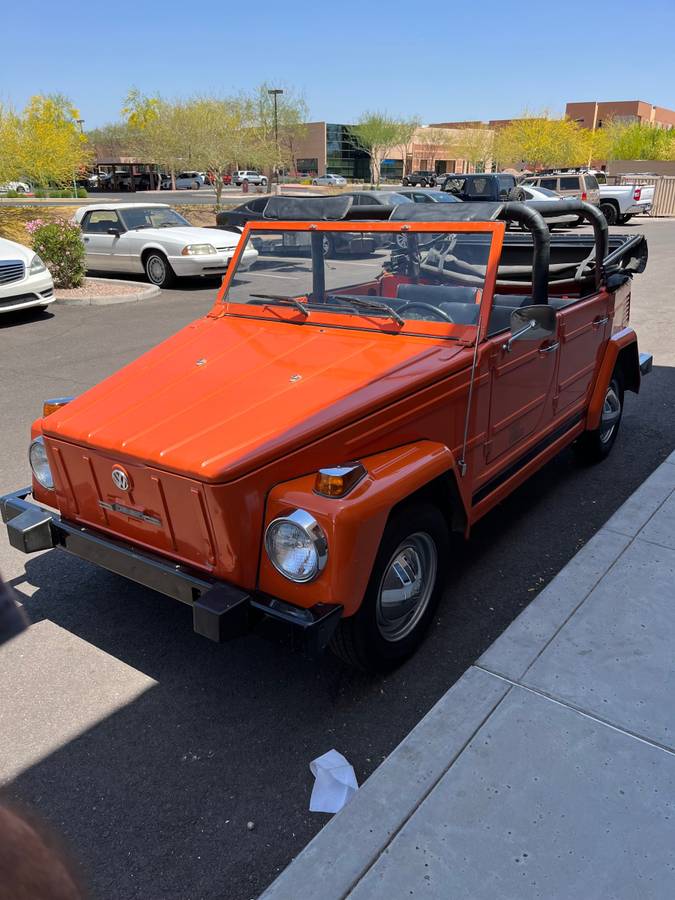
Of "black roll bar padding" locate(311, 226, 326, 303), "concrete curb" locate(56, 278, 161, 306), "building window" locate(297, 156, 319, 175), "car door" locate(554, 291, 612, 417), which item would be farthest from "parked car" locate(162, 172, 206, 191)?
"black roll bar padding" locate(311, 226, 326, 303)

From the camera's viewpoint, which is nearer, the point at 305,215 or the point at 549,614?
the point at 549,614

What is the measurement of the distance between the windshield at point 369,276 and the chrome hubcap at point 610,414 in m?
2.27

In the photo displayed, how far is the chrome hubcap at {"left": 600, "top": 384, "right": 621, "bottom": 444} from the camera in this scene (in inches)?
213

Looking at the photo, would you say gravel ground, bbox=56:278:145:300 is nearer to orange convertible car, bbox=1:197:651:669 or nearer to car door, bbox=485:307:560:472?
orange convertible car, bbox=1:197:651:669

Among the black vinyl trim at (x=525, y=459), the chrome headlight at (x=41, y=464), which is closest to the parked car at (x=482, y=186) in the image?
the black vinyl trim at (x=525, y=459)

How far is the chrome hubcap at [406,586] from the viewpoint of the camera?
121 inches

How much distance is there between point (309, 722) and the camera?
2938 mm

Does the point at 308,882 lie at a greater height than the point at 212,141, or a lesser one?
lesser

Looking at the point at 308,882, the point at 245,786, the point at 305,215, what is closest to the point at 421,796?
the point at 308,882

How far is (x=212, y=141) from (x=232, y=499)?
108 ft

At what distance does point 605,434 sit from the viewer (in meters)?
5.54

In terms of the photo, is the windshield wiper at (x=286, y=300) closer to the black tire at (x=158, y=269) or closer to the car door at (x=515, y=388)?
the car door at (x=515, y=388)

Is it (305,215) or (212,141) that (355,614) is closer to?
(305,215)

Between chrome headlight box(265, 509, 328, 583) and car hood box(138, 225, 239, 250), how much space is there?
38.3ft
